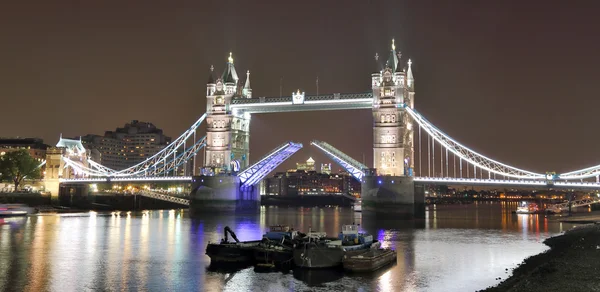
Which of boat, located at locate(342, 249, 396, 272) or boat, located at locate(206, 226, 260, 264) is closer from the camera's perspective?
boat, located at locate(342, 249, 396, 272)

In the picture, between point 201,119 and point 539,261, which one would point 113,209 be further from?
point 539,261

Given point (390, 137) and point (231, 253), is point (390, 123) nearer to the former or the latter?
point (390, 137)

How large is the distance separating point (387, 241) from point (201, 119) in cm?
4904

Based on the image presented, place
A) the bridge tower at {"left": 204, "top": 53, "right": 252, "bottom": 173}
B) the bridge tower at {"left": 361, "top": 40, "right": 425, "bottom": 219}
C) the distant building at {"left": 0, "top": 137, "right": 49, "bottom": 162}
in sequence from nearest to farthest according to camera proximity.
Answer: the bridge tower at {"left": 361, "top": 40, "right": 425, "bottom": 219} → the bridge tower at {"left": 204, "top": 53, "right": 252, "bottom": 173} → the distant building at {"left": 0, "top": 137, "right": 49, "bottom": 162}

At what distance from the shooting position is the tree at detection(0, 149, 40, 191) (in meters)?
82.8

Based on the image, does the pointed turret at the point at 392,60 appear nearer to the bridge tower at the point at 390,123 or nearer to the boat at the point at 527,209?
the bridge tower at the point at 390,123

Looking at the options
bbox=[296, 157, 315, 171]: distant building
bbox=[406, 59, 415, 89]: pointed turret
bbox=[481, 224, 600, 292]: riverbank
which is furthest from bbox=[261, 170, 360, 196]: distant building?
bbox=[481, 224, 600, 292]: riverbank

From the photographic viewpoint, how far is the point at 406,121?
69750mm

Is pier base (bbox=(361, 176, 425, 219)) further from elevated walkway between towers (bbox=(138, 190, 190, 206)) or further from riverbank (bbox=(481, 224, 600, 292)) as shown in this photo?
elevated walkway between towers (bbox=(138, 190, 190, 206))

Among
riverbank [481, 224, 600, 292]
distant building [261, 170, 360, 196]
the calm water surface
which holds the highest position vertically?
distant building [261, 170, 360, 196]

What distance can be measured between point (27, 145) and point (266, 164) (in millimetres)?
64798

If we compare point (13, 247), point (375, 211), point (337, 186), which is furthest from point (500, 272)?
point (337, 186)

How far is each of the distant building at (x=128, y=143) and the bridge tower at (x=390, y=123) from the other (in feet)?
358

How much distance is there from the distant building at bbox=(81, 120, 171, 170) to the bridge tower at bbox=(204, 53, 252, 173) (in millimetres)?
88707
